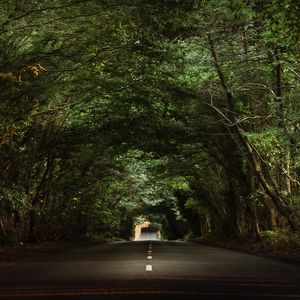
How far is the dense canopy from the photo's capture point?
13680 millimetres

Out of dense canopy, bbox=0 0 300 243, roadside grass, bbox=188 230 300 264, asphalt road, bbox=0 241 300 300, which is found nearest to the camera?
asphalt road, bbox=0 241 300 300

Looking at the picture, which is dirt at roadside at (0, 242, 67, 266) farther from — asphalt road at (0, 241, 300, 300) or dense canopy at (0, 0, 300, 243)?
asphalt road at (0, 241, 300, 300)

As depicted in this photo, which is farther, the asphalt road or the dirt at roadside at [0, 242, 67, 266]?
the dirt at roadside at [0, 242, 67, 266]

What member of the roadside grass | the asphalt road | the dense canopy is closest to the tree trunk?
the dense canopy

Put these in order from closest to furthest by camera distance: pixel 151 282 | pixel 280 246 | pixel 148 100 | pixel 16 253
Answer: pixel 151 282, pixel 16 253, pixel 280 246, pixel 148 100

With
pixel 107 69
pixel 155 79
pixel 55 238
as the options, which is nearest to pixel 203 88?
pixel 155 79

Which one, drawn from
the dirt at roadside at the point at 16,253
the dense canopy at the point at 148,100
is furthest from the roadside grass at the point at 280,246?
the dirt at roadside at the point at 16,253

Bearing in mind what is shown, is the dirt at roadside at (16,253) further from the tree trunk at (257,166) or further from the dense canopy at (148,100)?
the tree trunk at (257,166)

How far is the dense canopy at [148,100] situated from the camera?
13.7 m

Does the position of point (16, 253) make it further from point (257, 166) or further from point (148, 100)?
point (257, 166)

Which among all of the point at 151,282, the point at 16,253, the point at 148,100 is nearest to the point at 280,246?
the point at 148,100

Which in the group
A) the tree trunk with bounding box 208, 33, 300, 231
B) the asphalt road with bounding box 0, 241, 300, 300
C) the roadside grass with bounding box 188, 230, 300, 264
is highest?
the tree trunk with bounding box 208, 33, 300, 231

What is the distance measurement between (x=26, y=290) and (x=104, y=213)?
34346 millimetres

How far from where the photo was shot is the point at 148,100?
2316 centimetres
